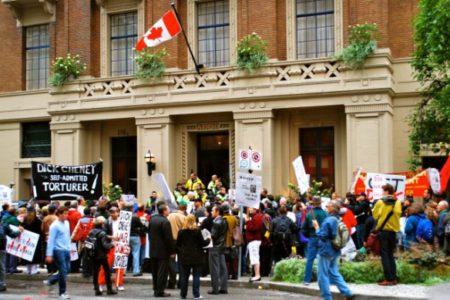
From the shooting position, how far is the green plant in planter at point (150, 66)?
2750 centimetres

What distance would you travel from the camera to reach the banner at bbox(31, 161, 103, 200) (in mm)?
20422

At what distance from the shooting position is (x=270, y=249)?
17828 millimetres

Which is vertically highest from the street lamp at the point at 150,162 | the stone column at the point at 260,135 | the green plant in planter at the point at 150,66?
the green plant in planter at the point at 150,66

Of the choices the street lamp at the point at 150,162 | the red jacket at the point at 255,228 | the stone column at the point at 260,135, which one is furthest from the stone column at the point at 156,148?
the red jacket at the point at 255,228

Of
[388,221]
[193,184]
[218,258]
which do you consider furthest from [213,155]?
[388,221]

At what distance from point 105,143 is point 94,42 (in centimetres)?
430

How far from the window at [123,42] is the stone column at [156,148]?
342 cm

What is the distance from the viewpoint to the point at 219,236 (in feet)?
50.8

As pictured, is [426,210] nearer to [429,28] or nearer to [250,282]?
[250,282]

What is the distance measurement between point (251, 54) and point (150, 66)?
4111mm

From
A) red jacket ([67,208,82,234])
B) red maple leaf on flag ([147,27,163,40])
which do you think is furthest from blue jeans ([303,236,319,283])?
red maple leaf on flag ([147,27,163,40])

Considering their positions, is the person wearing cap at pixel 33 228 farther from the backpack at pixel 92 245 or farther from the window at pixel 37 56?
the window at pixel 37 56

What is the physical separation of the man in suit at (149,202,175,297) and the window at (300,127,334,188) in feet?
42.4

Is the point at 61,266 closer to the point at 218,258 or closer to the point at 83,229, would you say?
the point at 218,258
